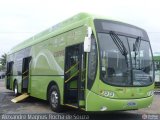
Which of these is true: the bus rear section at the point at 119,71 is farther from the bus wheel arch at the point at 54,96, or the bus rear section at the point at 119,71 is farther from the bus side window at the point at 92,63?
the bus wheel arch at the point at 54,96

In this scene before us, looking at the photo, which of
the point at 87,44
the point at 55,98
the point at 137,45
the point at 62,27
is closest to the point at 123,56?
the point at 137,45

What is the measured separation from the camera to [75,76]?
1159 cm

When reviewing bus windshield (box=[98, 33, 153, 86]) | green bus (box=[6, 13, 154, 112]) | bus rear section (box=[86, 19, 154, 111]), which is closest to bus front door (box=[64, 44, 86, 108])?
green bus (box=[6, 13, 154, 112])

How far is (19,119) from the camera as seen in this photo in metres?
11.4

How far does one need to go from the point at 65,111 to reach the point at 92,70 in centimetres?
315

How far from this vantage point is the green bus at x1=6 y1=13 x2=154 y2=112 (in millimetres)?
10219

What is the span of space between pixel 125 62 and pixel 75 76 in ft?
6.08

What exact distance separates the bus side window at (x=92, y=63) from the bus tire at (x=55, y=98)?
8.38 feet

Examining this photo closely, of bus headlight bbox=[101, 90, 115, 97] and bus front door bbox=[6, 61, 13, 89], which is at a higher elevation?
bus front door bbox=[6, 61, 13, 89]

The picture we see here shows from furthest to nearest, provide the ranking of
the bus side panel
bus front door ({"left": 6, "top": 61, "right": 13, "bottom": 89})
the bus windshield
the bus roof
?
bus front door ({"left": 6, "top": 61, "right": 13, "bottom": 89}) → the bus side panel → the bus roof → the bus windshield

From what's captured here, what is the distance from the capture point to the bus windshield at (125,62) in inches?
407

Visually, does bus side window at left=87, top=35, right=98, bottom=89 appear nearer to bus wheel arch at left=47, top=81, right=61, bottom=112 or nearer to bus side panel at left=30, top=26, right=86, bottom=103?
bus side panel at left=30, top=26, right=86, bottom=103

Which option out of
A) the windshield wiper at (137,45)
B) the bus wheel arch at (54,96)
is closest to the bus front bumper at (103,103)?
the windshield wiper at (137,45)

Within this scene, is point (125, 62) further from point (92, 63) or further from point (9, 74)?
point (9, 74)
